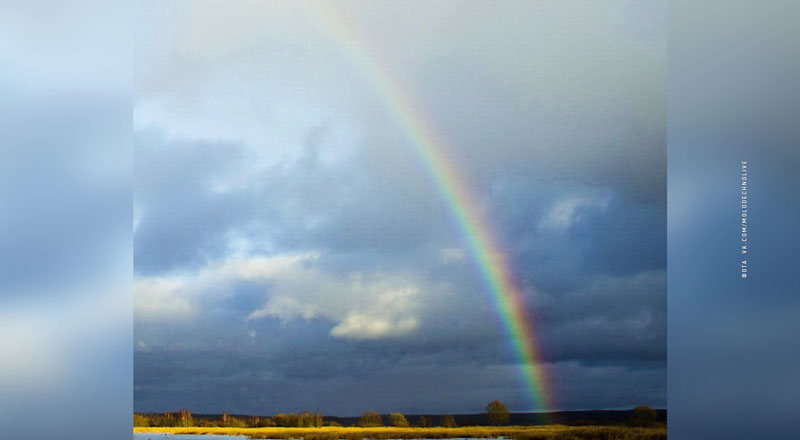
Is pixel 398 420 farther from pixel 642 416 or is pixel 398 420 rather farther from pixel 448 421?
pixel 642 416

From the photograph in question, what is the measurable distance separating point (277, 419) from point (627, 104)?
6.27 metres

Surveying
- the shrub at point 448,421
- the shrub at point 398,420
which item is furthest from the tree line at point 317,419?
the shrub at point 448,421

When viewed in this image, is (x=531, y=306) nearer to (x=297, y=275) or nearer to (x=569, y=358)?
(x=569, y=358)

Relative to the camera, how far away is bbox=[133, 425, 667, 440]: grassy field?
9492 millimetres

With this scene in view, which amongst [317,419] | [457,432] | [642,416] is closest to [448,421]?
[457,432]

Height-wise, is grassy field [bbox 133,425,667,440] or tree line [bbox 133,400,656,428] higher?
tree line [bbox 133,400,656,428]

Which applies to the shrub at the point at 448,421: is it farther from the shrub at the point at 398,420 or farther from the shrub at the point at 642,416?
the shrub at the point at 642,416

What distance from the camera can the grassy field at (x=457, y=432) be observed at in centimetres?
949

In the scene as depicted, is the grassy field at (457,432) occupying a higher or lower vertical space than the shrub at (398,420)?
lower

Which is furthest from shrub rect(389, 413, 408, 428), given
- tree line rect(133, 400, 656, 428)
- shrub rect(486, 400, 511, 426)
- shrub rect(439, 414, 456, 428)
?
shrub rect(486, 400, 511, 426)

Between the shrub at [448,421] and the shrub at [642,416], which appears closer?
the shrub at [448,421]

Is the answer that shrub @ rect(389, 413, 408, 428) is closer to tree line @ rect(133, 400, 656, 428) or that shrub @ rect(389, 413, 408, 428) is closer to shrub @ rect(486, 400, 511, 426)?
tree line @ rect(133, 400, 656, 428)

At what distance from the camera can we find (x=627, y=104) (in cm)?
985

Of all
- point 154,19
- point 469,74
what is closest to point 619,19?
point 469,74
